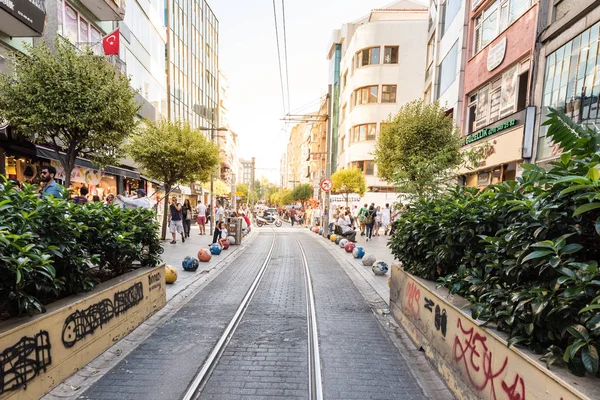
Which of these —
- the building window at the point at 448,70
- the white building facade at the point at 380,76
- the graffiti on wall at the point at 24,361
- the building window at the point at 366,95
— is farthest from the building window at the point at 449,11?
the graffiti on wall at the point at 24,361

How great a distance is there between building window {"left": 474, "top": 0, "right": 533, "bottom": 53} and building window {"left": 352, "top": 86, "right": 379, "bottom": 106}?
18.0 m

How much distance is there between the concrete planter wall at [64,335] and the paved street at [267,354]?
1.10 feet

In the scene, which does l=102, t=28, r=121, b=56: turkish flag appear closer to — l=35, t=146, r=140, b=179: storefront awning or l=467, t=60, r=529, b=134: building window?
l=35, t=146, r=140, b=179: storefront awning

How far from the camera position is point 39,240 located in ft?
9.82

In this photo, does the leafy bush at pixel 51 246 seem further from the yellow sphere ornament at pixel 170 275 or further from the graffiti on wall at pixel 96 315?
the yellow sphere ornament at pixel 170 275

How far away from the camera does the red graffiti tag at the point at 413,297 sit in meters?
4.30

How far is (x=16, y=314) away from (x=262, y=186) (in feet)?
460

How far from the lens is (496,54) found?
1244 centimetres

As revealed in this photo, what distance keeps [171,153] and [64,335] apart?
1161cm

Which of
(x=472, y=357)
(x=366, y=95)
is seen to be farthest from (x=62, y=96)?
(x=366, y=95)

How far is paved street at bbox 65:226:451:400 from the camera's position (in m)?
3.16

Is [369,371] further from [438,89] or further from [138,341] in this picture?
[438,89]

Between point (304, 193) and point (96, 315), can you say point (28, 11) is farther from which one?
point (304, 193)

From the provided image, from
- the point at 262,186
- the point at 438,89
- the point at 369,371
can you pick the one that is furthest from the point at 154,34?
the point at 262,186
